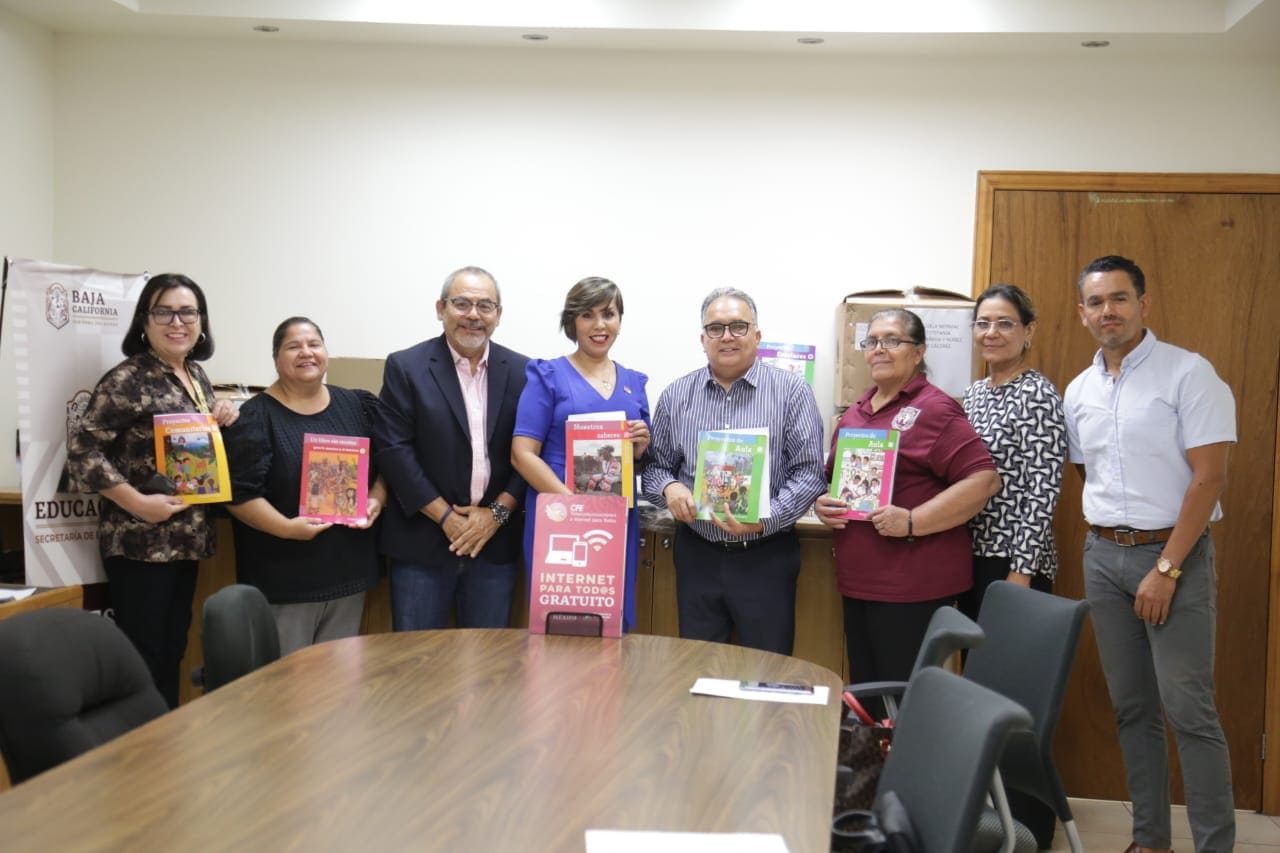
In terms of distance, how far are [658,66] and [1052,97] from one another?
1.71 m

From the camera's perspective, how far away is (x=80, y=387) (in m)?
3.68

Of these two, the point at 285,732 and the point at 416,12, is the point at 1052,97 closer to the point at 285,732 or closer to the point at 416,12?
the point at 416,12

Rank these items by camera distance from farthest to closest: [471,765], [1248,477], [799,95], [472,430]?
[799,95] < [1248,477] < [472,430] < [471,765]

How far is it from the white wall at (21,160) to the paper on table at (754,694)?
333cm

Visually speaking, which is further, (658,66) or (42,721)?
(658,66)

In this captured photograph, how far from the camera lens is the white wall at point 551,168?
4508mm

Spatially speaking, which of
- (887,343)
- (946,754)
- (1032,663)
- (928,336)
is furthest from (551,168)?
(946,754)

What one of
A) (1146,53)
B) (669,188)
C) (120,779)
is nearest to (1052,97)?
(1146,53)

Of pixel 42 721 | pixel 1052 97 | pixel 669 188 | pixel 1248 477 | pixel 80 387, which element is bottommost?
pixel 42 721

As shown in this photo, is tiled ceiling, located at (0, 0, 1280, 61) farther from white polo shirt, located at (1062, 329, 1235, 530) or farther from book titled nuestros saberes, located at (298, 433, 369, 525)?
book titled nuestros saberes, located at (298, 433, 369, 525)

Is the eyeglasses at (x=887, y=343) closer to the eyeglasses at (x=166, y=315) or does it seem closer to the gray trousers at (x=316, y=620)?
the gray trousers at (x=316, y=620)

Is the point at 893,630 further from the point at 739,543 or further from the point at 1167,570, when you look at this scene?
the point at 1167,570

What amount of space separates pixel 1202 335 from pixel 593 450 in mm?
2713

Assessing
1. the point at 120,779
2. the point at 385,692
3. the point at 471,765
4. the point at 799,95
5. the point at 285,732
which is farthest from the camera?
the point at 799,95
